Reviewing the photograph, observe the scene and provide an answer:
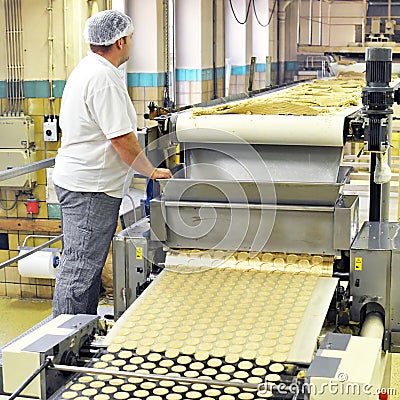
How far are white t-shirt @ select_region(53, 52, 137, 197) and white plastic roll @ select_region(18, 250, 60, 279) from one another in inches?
89.5

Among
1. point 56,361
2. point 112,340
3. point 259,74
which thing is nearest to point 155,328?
point 112,340

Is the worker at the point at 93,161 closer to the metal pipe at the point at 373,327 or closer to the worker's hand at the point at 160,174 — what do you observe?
the worker's hand at the point at 160,174

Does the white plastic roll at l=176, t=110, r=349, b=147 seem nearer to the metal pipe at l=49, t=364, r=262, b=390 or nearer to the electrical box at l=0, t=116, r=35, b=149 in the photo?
the metal pipe at l=49, t=364, r=262, b=390

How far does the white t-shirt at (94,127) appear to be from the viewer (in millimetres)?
3230

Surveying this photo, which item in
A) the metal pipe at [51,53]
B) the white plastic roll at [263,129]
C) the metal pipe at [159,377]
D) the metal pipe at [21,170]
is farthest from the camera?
the metal pipe at [51,53]

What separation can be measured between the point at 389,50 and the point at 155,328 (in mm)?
1381

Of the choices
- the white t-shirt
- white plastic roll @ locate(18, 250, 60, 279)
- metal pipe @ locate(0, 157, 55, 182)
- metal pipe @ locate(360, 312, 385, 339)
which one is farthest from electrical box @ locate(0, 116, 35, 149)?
metal pipe @ locate(360, 312, 385, 339)

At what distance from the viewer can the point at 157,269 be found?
3.13m

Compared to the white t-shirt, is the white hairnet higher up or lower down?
higher up

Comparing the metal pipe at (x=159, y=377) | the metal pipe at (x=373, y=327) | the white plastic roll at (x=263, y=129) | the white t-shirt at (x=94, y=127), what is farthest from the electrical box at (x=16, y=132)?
the metal pipe at (x=159, y=377)

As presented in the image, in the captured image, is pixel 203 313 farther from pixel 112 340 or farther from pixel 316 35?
pixel 316 35

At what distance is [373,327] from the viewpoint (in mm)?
2711

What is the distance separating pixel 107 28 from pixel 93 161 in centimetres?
58

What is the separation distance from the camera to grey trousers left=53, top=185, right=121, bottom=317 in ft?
10.7
